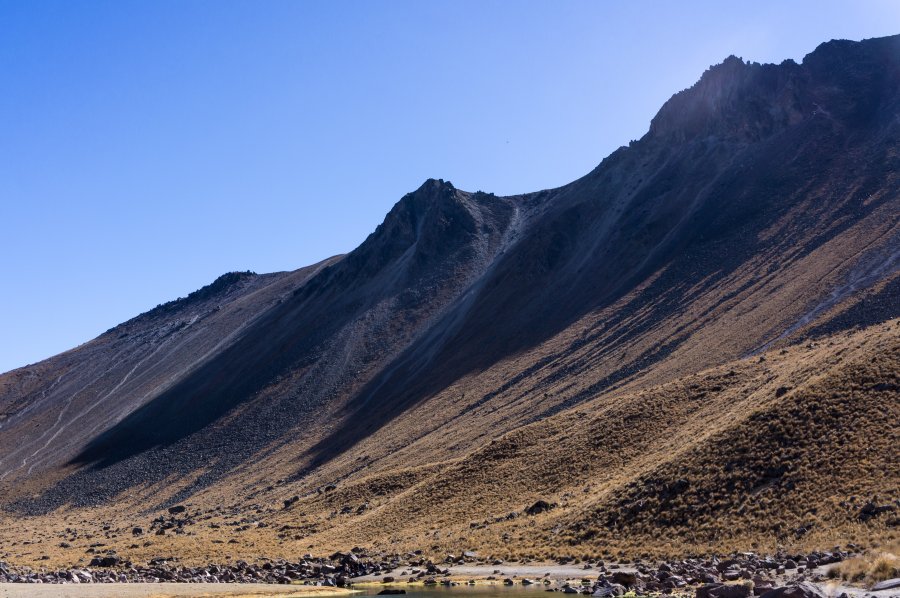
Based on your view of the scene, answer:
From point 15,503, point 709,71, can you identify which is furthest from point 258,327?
point 709,71

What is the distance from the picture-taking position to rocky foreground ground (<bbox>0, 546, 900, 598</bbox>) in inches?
1014

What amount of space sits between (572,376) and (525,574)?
41.9 m

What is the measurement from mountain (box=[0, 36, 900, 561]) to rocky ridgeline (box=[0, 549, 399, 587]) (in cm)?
506

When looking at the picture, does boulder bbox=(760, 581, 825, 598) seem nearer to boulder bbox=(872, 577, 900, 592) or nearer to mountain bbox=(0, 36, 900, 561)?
boulder bbox=(872, 577, 900, 592)

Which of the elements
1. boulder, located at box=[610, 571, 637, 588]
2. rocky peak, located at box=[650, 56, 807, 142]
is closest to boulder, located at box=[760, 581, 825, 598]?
boulder, located at box=[610, 571, 637, 588]

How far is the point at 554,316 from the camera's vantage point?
10169cm

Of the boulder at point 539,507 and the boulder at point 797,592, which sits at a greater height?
the boulder at point 797,592

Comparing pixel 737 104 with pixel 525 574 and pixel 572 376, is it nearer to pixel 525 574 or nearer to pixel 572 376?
pixel 572 376

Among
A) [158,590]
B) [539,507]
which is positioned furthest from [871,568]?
[158,590]

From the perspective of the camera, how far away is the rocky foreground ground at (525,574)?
25750mm

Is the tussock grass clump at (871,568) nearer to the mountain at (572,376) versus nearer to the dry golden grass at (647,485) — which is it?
the dry golden grass at (647,485)

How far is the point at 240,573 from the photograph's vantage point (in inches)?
1805

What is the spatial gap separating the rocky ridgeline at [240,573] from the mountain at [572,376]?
506cm

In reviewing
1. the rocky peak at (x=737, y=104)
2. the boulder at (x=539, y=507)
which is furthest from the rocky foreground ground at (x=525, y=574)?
the rocky peak at (x=737, y=104)
